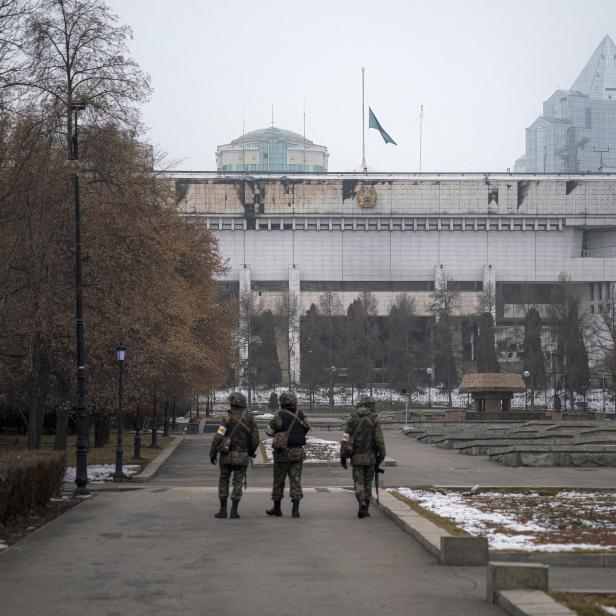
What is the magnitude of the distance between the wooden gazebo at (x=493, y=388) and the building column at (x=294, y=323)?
42.4 meters

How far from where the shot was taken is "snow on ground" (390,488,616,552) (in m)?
14.4

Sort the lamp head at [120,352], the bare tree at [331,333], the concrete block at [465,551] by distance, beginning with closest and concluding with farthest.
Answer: the concrete block at [465,551] → the lamp head at [120,352] → the bare tree at [331,333]

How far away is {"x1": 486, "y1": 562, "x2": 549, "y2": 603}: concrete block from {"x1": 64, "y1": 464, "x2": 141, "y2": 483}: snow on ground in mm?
20101

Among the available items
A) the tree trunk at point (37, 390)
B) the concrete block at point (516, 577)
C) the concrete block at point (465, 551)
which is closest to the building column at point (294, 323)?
the tree trunk at point (37, 390)

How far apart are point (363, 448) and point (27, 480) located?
523 centimetres

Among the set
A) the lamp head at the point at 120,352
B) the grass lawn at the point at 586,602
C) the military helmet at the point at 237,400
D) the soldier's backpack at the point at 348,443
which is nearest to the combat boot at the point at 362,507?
the soldier's backpack at the point at 348,443

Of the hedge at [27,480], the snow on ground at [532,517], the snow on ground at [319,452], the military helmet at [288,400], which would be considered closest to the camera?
the snow on ground at [532,517]

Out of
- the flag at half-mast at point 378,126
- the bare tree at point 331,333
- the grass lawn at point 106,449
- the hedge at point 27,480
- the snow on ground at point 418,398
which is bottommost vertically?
the grass lawn at point 106,449

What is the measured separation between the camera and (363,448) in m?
18.6

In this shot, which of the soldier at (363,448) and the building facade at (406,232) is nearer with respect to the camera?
the soldier at (363,448)

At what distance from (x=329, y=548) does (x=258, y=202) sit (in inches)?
5362

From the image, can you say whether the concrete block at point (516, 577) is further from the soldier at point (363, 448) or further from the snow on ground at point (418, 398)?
the snow on ground at point (418, 398)

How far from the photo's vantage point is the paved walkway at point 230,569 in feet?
35.9

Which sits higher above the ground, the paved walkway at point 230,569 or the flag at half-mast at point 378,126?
the flag at half-mast at point 378,126
